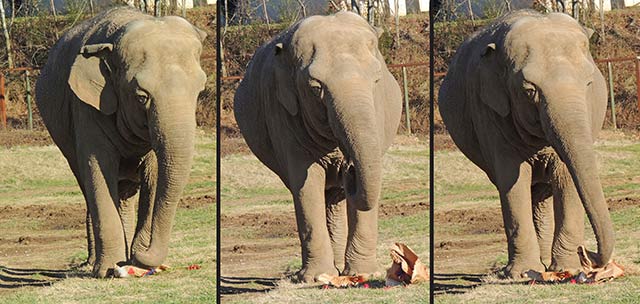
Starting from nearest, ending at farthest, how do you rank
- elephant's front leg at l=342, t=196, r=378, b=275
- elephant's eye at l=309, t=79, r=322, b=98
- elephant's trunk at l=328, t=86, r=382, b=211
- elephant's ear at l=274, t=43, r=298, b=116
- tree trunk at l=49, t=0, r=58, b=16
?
elephant's trunk at l=328, t=86, r=382, b=211 → elephant's eye at l=309, t=79, r=322, b=98 → elephant's ear at l=274, t=43, r=298, b=116 → elephant's front leg at l=342, t=196, r=378, b=275 → tree trunk at l=49, t=0, r=58, b=16

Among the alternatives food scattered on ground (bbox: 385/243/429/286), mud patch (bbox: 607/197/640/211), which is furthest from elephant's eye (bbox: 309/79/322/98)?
mud patch (bbox: 607/197/640/211)

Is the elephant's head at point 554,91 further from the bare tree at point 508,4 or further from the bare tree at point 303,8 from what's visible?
the bare tree at point 303,8

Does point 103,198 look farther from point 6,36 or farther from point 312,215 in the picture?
point 6,36

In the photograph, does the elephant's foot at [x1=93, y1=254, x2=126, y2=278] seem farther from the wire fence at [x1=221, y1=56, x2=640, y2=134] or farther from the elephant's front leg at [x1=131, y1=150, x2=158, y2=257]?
the wire fence at [x1=221, y1=56, x2=640, y2=134]

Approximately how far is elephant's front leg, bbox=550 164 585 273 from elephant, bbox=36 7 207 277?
207cm

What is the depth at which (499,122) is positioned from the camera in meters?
9.02

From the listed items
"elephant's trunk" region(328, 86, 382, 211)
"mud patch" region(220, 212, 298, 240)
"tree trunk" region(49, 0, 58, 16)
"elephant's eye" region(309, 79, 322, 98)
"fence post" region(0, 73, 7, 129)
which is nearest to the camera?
"elephant's trunk" region(328, 86, 382, 211)

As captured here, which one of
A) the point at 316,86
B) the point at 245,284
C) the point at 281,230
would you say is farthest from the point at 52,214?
the point at 316,86

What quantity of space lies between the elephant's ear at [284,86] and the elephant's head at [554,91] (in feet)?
3.56

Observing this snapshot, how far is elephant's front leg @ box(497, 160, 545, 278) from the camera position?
8922mm

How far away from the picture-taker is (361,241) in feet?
29.2

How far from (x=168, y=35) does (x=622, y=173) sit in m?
2.81

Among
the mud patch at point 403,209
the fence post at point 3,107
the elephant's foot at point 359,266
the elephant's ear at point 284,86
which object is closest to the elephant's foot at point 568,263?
the mud patch at point 403,209

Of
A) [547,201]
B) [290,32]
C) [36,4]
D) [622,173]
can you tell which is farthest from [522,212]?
[36,4]
